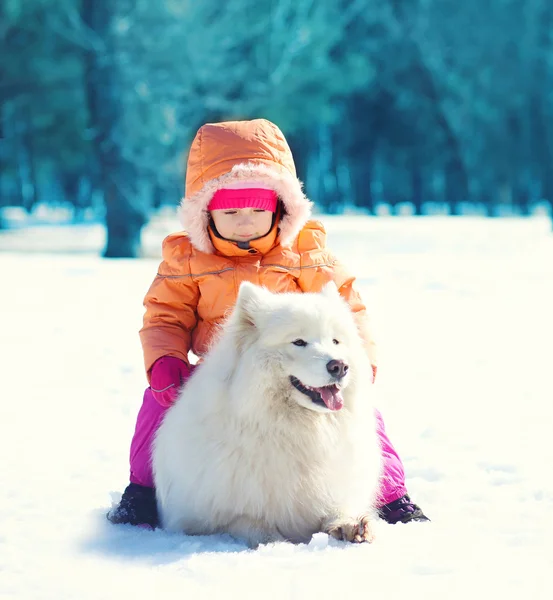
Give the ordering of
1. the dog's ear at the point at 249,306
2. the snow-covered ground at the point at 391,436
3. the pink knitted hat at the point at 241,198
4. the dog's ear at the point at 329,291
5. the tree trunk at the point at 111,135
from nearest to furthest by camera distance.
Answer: the snow-covered ground at the point at 391,436
the dog's ear at the point at 249,306
the dog's ear at the point at 329,291
the pink knitted hat at the point at 241,198
the tree trunk at the point at 111,135

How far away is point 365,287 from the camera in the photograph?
11875mm

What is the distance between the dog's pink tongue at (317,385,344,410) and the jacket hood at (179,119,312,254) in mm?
913

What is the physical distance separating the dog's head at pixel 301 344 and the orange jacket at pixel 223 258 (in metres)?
0.47

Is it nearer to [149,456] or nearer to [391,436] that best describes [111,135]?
[391,436]

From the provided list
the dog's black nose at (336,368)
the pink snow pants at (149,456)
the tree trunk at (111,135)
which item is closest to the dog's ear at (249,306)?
the dog's black nose at (336,368)

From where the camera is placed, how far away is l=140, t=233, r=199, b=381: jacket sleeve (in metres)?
3.54

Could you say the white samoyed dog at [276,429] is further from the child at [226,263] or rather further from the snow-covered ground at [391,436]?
the child at [226,263]

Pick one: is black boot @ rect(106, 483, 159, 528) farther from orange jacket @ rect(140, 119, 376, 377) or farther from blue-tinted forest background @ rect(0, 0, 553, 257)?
blue-tinted forest background @ rect(0, 0, 553, 257)

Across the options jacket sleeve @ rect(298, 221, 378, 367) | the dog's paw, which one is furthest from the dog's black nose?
jacket sleeve @ rect(298, 221, 378, 367)

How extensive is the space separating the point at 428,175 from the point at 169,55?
84.6 ft

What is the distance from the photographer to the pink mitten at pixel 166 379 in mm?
3402

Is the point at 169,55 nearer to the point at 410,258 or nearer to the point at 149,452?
the point at 410,258

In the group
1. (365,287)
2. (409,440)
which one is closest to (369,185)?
(365,287)

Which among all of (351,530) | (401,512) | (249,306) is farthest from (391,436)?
(249,306)
